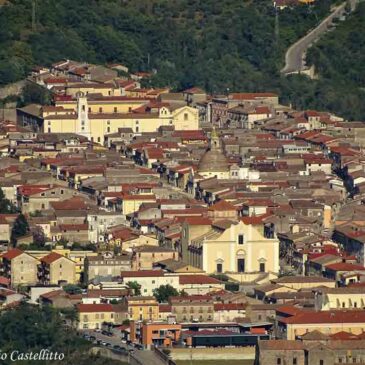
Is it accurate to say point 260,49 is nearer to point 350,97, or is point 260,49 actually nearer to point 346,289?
point 350,97

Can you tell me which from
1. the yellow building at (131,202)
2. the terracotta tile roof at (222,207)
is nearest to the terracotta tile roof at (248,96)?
the yellow building at (131,202)

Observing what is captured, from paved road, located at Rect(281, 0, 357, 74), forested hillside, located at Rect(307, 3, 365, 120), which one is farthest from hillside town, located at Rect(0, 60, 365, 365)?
paved road, located at Rect(281, 0, 357, 74)

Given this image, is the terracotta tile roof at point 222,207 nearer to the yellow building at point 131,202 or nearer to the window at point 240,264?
the yellow building at point 131,202

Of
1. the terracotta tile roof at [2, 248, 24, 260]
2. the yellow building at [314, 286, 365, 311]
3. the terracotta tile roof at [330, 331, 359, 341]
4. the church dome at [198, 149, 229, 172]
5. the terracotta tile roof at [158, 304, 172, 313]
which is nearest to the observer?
the terracotta tile roof at [330, 331, 359, 341]

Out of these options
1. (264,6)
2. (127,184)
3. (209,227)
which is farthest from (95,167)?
(264,6)

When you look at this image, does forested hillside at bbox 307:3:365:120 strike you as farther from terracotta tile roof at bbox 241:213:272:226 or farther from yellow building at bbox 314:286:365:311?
yellow building at bbox 314:286:365:311

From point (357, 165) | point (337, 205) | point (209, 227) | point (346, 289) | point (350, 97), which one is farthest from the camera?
point (350, 97)

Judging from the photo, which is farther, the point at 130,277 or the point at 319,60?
the point at 319,60
